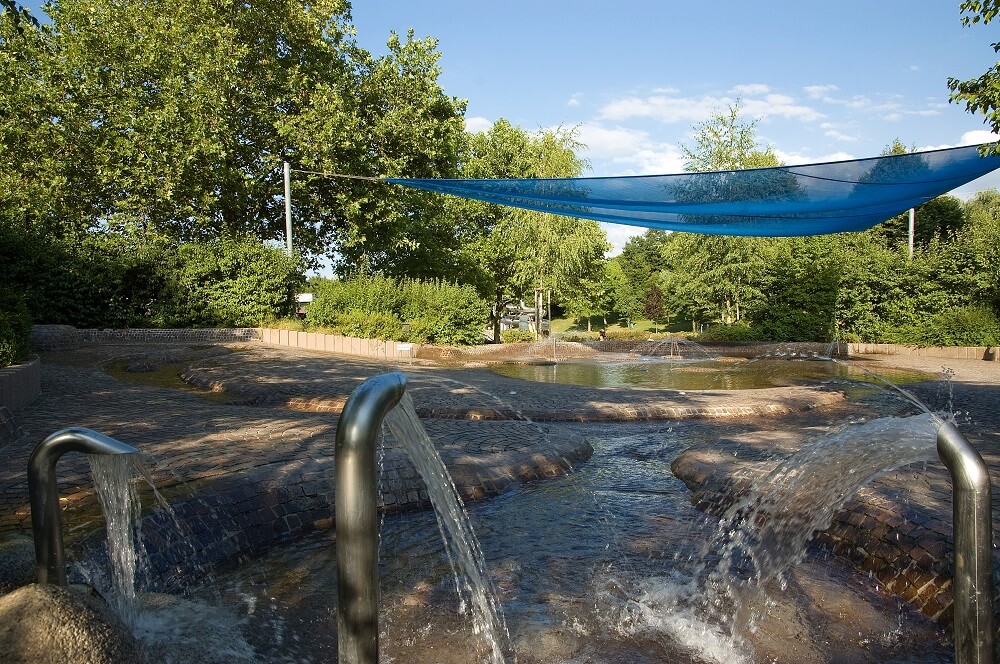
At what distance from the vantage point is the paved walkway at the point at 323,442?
345 cm

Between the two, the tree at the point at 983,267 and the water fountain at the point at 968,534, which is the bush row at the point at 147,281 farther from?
the tree at the point at 983,267

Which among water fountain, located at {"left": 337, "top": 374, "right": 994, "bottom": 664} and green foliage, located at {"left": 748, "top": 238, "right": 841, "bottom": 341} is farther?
green foliage, located at {"left": 748, "top": 238, "right": 841, "bottom": 341}

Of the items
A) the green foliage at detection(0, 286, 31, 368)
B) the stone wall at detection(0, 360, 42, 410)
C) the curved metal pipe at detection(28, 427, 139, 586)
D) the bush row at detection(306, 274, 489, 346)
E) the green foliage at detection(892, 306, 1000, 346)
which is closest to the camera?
the curved metal pipe at detection(28, 427, 139, 586)

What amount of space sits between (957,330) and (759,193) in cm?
1163

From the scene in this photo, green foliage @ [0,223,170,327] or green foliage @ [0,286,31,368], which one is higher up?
green foliage @ [0,223,170,327]

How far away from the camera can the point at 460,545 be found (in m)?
3.69

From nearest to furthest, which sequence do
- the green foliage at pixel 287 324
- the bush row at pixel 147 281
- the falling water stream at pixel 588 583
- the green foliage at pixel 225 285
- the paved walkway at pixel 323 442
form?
1. the falling water stream at pixel 588 583
2. the paved walkway at pixel 323 442
3. the bush row at pixel 147 281
4. the green foliage at pixel 287 324
5. the green foliage at pixel 225 285

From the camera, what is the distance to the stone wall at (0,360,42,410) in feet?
20.4

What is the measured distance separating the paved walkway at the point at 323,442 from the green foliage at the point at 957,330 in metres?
4.39

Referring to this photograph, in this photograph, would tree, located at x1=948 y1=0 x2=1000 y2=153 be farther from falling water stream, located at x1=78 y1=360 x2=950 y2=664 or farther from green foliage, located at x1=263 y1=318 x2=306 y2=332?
green foliage, located at x1=263 y1=318 x2=306 y2=332

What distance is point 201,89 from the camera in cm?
1727

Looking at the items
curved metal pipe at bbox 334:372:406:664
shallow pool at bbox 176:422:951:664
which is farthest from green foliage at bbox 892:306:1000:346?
curved metal pipe at bbox 334:372:406:664

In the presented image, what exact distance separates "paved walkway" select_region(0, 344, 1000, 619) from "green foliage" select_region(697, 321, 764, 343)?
23.8 ft

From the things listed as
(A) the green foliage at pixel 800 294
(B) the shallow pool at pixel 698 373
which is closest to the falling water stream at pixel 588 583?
(B) the shallow pool at pixel 698 373
